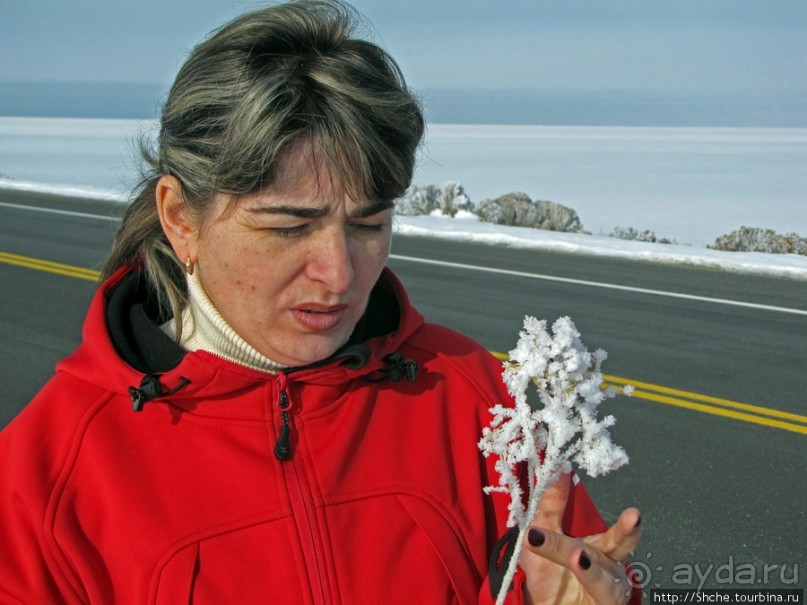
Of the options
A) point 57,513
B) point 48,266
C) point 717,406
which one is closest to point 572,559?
point 57,513

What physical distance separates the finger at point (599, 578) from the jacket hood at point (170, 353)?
1.89 feet

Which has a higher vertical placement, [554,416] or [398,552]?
[554,416]

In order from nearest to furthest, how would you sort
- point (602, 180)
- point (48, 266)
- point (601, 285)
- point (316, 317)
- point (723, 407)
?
point (316, 317) < point (723, 407) < point (601, 285) < point (48, 266) < point (602, 180)

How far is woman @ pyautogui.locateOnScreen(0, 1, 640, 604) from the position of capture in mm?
1761

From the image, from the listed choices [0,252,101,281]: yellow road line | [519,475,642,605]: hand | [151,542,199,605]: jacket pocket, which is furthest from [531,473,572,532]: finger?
[0,252,101,281]: yellow road line

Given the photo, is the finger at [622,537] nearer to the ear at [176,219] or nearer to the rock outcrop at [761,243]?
the ear at [176,219]

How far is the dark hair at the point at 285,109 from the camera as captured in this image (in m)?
1.82

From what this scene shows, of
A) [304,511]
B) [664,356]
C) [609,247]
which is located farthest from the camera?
[609,247]

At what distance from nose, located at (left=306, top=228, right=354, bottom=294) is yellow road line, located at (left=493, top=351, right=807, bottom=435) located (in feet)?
14.1

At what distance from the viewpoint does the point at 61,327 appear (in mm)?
7965

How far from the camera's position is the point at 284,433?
188 cm

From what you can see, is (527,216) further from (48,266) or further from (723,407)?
(723,407)

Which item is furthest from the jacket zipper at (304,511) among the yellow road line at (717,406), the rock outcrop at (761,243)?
the rock outcrop at (761,243)

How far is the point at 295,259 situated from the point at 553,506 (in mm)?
662
